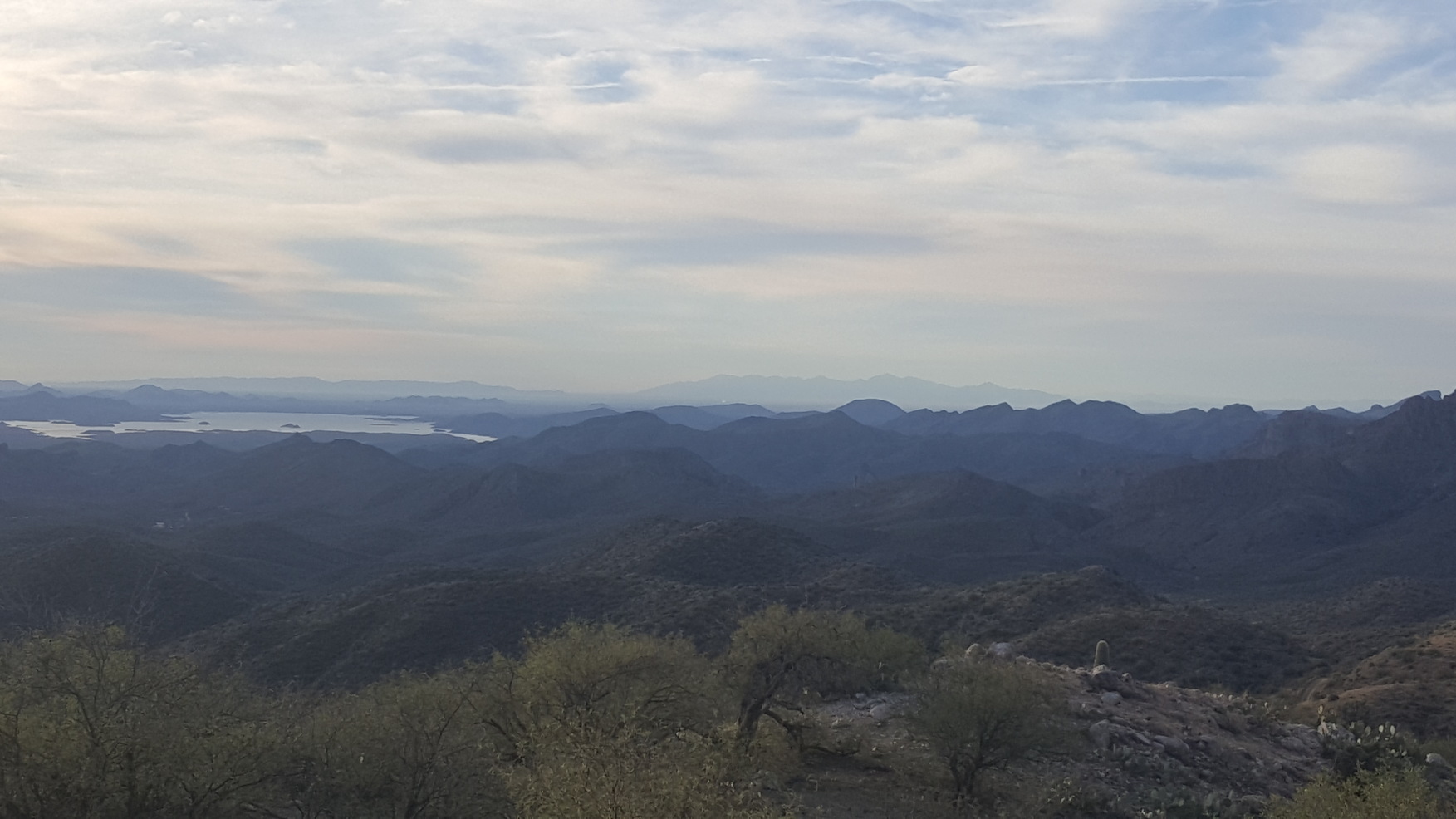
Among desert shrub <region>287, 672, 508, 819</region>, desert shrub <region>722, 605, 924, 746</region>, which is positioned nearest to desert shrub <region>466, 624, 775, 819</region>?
desert shrub <region>287, 672, 508, 819</region>

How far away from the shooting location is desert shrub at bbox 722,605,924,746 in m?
19.5

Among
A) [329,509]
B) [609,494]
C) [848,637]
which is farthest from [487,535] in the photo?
[848,637]

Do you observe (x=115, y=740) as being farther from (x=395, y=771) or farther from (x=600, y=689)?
(x=600, y=689)

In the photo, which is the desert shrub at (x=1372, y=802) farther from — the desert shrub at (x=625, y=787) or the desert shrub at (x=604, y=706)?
the desert shrub at (x=625, y=787)

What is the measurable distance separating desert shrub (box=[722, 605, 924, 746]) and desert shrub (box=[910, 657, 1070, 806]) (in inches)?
102

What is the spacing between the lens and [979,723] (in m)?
17.4

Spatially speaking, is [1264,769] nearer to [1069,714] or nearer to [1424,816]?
[1069,714]

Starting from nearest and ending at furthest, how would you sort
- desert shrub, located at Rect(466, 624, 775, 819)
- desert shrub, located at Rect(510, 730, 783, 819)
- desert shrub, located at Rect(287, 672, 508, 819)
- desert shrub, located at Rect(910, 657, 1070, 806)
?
desert shrub, located at Rect(510, 730, 783, 819), desert shrub, located at Rect(466, 624, 775, 819), desert shrub, located at Rect(287, 672, 508, 819), desert shrub, located at Rect(910, 657, 1070, 806)

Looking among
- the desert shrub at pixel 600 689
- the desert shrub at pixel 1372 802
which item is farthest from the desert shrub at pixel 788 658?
the desert shrub at pixel 1372 802

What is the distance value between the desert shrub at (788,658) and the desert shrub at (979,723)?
2578mm

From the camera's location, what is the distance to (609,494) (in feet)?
410

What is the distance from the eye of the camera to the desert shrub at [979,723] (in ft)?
56.8

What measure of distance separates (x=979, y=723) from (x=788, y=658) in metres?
4.27

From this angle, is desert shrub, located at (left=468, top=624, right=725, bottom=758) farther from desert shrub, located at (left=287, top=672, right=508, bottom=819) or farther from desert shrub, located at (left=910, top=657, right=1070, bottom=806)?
desert shrub, located at (left=910, top=657, right=1070, bottom=806)
